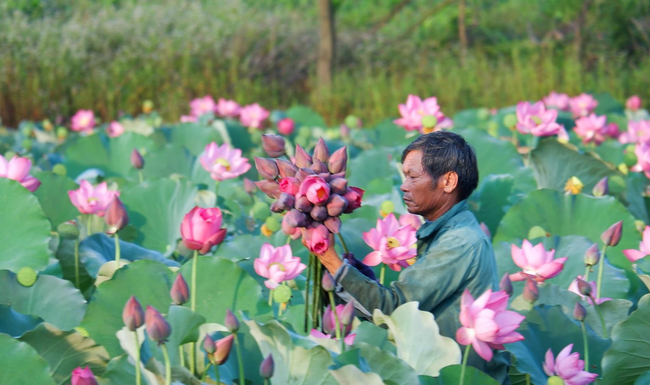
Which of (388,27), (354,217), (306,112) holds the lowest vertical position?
(388,27)

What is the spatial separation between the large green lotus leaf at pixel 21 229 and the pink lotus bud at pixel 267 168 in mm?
912

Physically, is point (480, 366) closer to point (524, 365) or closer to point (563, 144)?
point (524, 365)

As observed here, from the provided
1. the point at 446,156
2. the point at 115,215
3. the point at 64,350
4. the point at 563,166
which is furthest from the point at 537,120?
the point at 64,350

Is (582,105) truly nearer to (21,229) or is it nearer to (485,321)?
(21,229)

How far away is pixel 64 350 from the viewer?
1.63m

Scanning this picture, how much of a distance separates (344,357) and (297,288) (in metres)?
0.80

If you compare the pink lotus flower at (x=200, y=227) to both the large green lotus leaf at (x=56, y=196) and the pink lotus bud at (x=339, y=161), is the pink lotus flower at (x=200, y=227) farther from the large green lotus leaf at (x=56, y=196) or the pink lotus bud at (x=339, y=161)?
the large green lotus leaf at (x=56, y=196)

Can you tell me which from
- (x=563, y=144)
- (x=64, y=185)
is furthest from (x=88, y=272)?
(x=563, y=144)

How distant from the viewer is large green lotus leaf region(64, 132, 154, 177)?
403 cm

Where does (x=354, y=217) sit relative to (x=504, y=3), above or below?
above

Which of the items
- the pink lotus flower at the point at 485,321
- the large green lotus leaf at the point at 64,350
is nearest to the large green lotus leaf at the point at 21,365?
the large green lotus leaf at the point at 64,350

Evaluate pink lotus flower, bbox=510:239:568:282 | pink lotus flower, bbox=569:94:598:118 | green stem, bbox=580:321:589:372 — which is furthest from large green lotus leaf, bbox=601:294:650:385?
pink lotus flower, bbox=569:94:598:118

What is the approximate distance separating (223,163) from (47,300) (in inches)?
41.7

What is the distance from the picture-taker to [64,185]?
2990 millimetres
